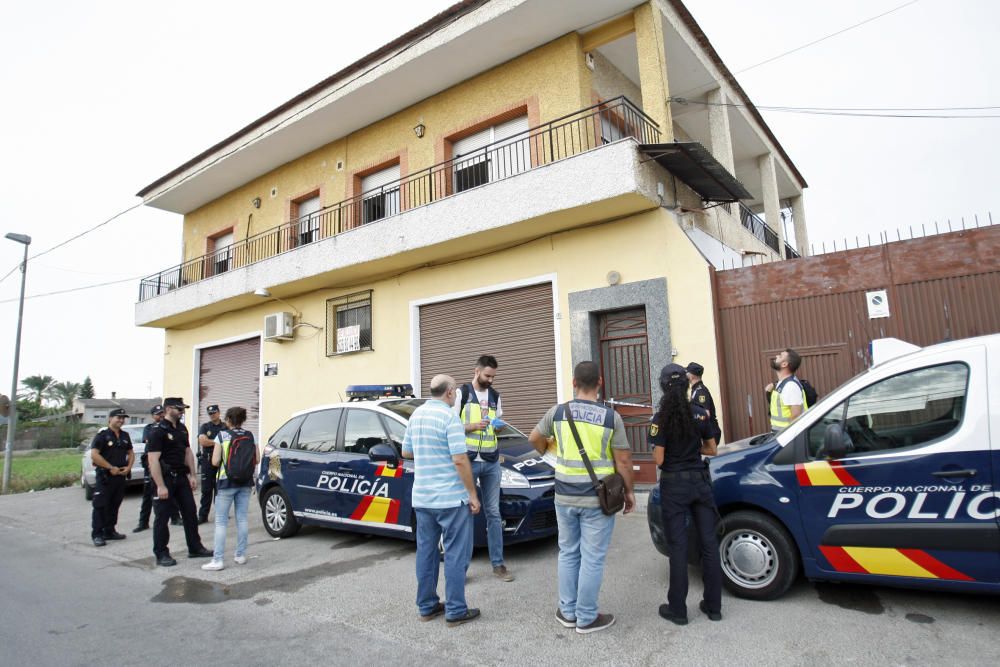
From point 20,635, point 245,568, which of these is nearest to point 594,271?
point 245,568

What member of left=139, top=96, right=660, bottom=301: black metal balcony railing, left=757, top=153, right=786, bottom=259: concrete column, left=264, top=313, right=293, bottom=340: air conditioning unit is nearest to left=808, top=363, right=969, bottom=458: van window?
left=139, top=96, right=660, bottom=301: black metal balcony railing

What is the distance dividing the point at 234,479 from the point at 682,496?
4460 millimetres

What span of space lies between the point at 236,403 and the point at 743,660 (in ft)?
49.4

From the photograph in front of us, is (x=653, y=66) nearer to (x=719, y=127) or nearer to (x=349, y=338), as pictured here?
(x=719, y=127)

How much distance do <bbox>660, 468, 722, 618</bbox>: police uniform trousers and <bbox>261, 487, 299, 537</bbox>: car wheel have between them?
4919 mm

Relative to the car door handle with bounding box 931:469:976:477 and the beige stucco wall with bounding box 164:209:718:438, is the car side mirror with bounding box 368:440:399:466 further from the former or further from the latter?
the car door handle with bounding box 931:469:976:477

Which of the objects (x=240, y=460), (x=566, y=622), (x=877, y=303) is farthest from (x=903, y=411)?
(x=240, y=460)

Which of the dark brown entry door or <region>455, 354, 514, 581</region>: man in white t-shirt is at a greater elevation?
the dark brown entry door

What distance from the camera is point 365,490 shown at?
632 cm

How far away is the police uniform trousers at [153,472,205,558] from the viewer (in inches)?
254

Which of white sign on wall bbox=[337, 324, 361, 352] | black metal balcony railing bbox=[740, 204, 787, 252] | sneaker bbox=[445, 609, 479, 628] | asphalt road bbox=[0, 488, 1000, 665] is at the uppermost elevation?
black metal balcony railing bbox=[740, 204, 787, 252]

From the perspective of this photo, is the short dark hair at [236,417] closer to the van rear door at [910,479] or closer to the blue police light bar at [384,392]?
the blue police light bar at [384,392]

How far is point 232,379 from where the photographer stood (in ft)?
52.5

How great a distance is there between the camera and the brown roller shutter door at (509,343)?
9.99m
